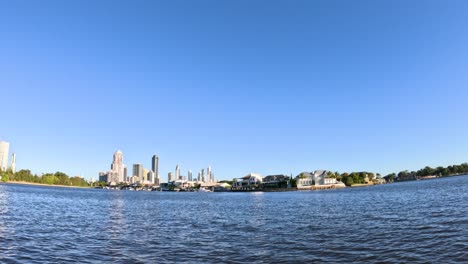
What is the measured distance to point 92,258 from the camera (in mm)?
20547

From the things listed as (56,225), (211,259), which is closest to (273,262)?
(211,259)

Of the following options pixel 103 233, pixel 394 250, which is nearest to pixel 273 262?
pixel 394 250

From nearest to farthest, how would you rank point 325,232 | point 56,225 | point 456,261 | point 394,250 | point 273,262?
1. point 456,261
2. point 273,262
3. point 394,250
4. point 325,232
5. point 56,225

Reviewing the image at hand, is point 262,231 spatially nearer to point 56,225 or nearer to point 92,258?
point 92,258

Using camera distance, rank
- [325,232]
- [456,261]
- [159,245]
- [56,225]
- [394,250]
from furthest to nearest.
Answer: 1. [56,225]
2. [325,232]
3. [159,245]
4. [394,250]
5. [456,261]

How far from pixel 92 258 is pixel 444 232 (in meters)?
26.6

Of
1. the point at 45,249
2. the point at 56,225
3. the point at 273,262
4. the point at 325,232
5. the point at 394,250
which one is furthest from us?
the point at 56,225

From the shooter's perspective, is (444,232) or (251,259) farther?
(444,232)

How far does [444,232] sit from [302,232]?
1153cm

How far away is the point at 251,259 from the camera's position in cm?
2039

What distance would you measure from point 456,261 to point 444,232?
951 centimetres

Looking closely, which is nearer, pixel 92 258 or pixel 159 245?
pixel 92 258

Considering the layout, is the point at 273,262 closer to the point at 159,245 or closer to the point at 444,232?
the point at 159,245

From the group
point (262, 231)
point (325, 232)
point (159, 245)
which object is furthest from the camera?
point (262, 231)
